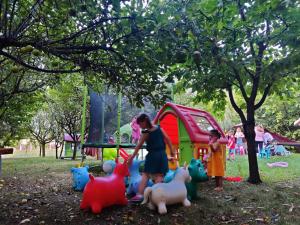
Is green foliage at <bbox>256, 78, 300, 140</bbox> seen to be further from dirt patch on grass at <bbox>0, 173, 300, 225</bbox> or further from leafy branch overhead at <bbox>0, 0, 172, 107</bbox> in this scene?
leafy branch overhead at <bbox>0, 0, 172, 107</bbox>

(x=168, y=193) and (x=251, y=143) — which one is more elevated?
(x=251, y=143)

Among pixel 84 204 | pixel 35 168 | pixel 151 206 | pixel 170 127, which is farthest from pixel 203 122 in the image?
pixel 35 168

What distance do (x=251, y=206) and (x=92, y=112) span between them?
562cm

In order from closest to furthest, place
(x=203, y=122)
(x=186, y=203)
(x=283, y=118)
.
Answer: (x=186, y=203) < (x=203, y=122) < (x=283, y=118)

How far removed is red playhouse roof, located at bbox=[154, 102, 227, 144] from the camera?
22.2 feet

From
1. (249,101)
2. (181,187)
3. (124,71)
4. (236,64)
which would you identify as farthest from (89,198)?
(249,101)

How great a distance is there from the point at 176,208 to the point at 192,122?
2938mm

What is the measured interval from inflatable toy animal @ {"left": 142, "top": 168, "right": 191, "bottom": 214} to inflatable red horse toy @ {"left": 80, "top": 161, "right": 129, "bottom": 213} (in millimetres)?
399

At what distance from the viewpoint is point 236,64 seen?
4.90m

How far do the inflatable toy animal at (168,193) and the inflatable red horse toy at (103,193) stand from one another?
0.40 meters

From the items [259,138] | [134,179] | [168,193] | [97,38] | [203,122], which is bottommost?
[168,193]

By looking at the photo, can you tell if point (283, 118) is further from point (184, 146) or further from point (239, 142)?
point (184, 146)

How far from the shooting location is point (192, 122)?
7.09 m

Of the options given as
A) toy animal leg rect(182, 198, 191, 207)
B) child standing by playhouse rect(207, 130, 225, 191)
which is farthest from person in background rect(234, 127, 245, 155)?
toy animal leg rect(182, 198, 191, 207)
